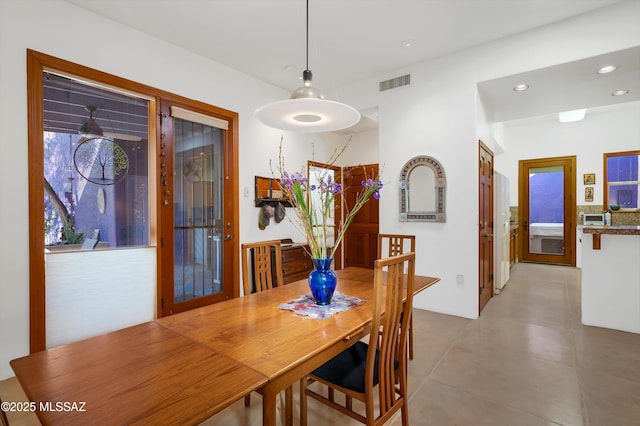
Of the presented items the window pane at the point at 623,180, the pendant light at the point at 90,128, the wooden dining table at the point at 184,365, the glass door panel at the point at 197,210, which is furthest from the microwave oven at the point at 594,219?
the pendant light at the point at 90,128

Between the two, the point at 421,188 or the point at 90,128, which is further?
the point at 421,188

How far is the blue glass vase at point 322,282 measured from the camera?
180 cm

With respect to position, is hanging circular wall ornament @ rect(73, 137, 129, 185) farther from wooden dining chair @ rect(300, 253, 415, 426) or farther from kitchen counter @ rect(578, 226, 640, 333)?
kitchen counter @ rect(578, 226, 640, 333)

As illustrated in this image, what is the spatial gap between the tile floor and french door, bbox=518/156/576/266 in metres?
3.60

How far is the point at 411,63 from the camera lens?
398 centimetres

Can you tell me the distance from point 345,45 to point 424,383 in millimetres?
3449

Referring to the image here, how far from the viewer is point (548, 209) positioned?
22.6ft

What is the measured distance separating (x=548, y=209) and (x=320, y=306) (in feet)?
23.9

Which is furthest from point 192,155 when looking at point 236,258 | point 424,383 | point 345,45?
point 424,383

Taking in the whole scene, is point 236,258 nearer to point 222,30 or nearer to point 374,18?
point 222,30

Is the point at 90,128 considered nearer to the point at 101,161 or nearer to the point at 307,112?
the point at 101,161

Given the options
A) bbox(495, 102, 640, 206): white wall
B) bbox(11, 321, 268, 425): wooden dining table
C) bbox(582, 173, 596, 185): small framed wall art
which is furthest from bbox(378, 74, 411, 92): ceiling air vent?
bbox(582, 173, 596, 185): small framed wall art

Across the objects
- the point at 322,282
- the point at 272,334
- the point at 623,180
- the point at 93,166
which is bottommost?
→ the point at 272,334

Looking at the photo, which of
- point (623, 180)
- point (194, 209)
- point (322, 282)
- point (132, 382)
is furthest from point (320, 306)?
point (623, 180)
